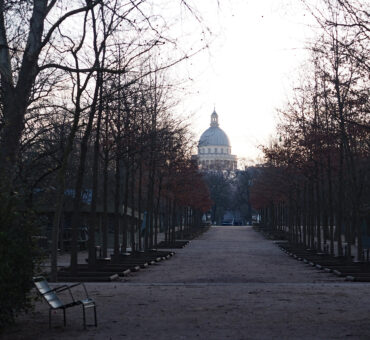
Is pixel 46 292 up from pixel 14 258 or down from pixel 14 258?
down

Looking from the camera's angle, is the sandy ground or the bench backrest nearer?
the sandy ground

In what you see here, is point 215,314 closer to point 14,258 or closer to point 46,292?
point 46,292

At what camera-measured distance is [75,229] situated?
71.7 feet

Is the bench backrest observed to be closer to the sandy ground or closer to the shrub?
the shrub

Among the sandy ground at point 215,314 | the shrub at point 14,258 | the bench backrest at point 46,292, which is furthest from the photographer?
the bench backrest at point 46,292

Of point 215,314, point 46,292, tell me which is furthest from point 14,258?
point 215,314

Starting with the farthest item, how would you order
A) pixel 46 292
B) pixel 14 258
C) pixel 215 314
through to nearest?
pixel 215 314, pixel 46 292, pixel 14 258

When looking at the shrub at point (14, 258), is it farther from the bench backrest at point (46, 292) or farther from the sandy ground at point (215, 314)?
the sandy ground at point (215, 314)

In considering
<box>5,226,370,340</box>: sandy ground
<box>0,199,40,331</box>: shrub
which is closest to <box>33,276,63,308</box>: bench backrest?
<box>0,199,40,331</box>: shrub

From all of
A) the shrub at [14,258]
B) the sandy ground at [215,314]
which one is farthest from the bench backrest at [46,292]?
the sandy ground at [215,314]

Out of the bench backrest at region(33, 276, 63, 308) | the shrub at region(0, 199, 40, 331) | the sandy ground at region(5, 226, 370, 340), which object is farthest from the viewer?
the bench backrest at region(33, 276, 63, 308)

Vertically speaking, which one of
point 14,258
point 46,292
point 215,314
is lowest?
point 215,314

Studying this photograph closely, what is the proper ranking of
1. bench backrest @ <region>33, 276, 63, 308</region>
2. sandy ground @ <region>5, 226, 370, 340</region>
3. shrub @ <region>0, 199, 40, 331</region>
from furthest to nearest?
bench backrest @ <region>33, 276, 63, 308</region> < sandy ground @ <region>5, 226, 370, 340</region> < shrub @ <region>0, 199, 40, 331</region>

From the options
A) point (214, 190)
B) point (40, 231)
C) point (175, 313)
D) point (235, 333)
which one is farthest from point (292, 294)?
point (214, 190)
